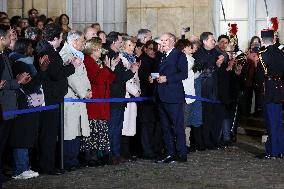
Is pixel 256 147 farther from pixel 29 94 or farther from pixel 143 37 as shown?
pixel 29 94

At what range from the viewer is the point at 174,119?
1354 cm

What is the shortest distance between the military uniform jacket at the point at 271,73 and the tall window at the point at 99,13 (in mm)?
6879

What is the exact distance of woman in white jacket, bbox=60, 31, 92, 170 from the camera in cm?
1268

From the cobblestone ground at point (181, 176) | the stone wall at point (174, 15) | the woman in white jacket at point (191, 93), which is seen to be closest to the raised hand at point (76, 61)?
the cobblestone ground at point (181, 176)

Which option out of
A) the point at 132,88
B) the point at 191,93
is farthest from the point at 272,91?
the point at 132,88

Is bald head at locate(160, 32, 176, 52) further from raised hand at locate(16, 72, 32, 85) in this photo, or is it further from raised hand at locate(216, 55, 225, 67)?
raised hand at locate(16, 72, 32, 85)

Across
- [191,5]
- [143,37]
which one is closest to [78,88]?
[143,37]

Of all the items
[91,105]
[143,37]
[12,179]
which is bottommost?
[12,179]

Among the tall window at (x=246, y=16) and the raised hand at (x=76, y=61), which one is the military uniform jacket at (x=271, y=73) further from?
the tall window at (x=246, y=16)

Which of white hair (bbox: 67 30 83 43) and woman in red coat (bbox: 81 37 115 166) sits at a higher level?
white hair (bbox: 67 30 83 43)

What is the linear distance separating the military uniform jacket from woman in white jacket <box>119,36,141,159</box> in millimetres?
2081

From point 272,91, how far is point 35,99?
13.6 feet

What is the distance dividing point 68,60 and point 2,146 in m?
2.06

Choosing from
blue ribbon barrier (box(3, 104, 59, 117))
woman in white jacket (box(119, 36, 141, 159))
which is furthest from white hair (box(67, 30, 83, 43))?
woman in white jacket (box(119, 36, 141, 159))
